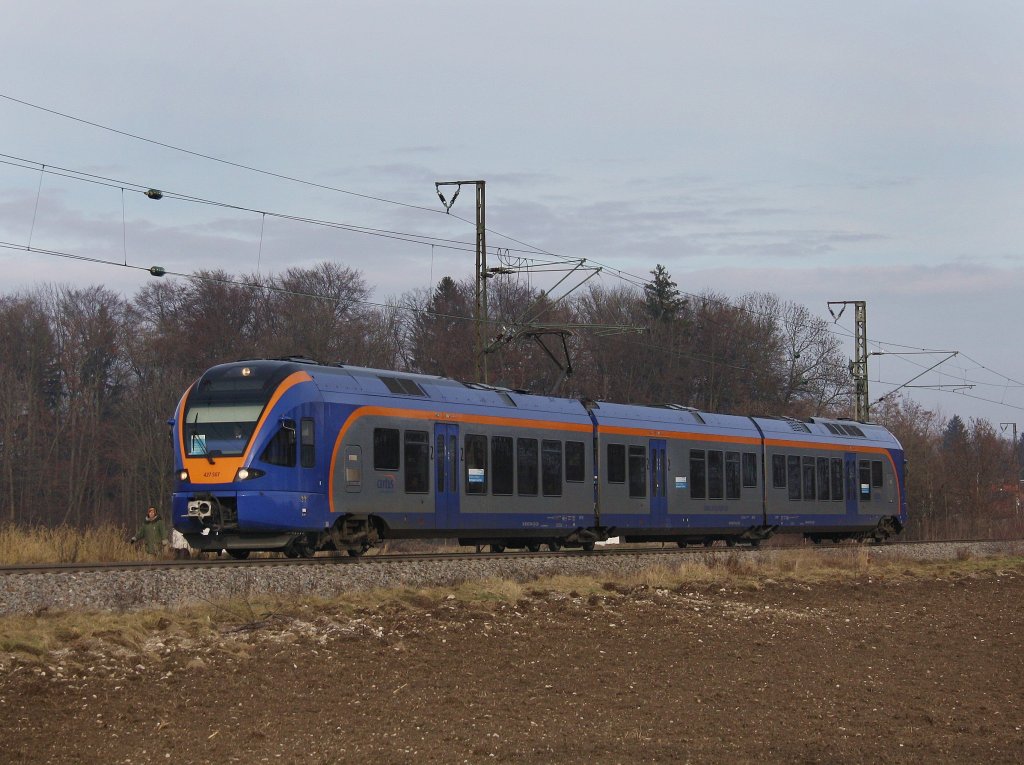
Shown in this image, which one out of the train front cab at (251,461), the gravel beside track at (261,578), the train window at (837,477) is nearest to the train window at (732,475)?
the train window at (837,477)

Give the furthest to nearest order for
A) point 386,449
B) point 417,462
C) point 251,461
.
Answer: point 417,462 → point 386,449 → point 251,461

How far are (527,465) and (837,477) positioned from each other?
12807 mm

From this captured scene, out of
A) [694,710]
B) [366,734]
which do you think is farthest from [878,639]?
[366,734]

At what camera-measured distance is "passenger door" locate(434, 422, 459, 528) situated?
24.2 metres

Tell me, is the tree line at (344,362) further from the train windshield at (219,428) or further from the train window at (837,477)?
the train windshield at (219,428)

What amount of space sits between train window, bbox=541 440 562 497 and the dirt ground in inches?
242

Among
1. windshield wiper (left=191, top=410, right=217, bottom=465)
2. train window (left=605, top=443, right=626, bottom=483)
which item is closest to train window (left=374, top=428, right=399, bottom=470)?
windshield wiper (left=191, top=410, right=217, bottom=465)

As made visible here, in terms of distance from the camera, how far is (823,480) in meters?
35.7

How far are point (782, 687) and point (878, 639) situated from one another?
4683mm

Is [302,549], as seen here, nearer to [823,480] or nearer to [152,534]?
[152,534]

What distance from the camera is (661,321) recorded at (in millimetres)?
76438

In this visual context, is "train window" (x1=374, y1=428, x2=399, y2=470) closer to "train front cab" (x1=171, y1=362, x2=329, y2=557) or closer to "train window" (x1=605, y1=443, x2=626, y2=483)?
"train front cab" (x1=171, y1=362, x2=329, y2=557)

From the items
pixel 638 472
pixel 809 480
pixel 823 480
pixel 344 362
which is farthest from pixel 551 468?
pixel 344 362

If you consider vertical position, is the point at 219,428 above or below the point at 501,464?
above
